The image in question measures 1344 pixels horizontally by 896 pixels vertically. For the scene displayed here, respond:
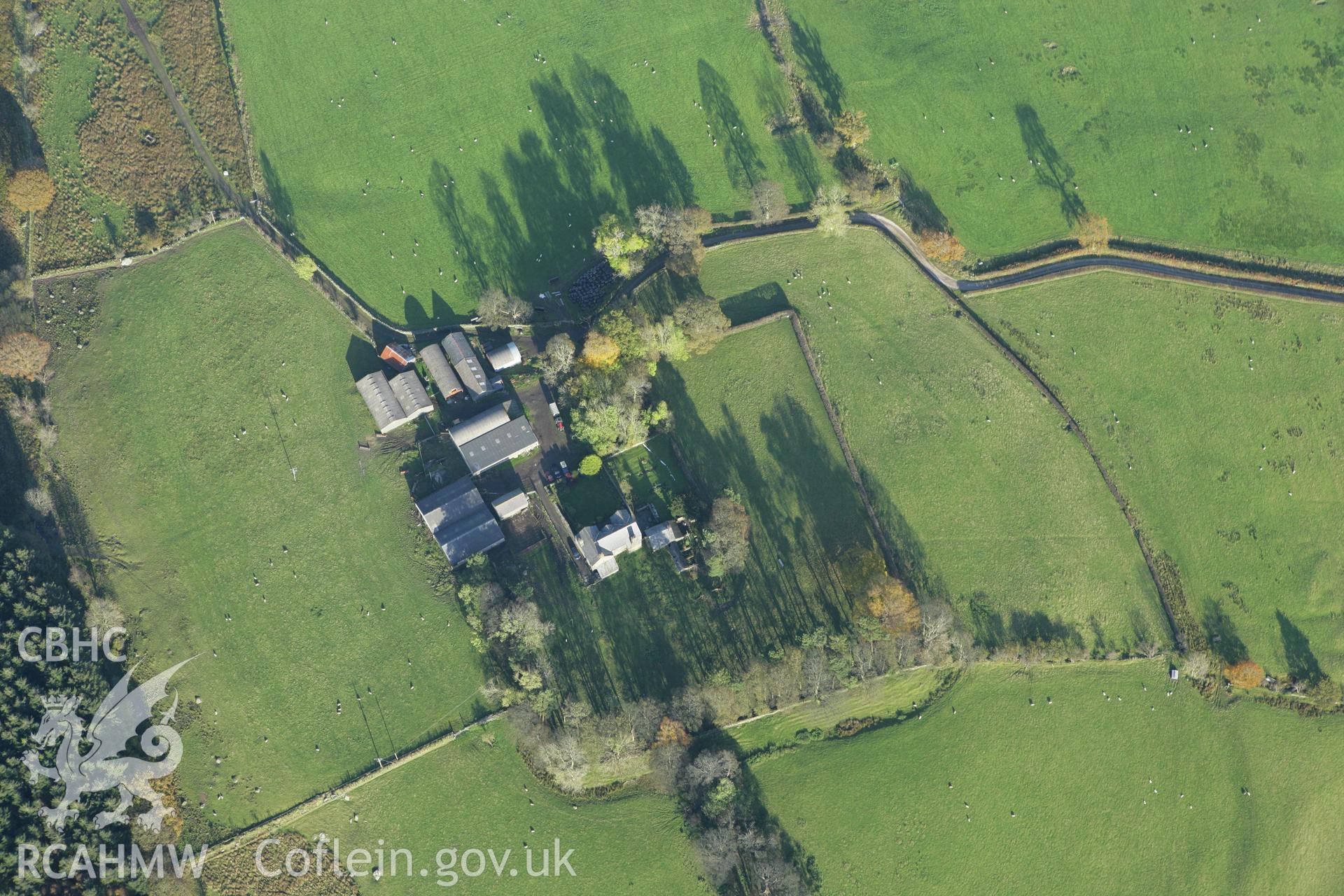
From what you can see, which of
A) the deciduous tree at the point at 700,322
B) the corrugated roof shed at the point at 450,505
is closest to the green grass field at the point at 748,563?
the deciduous tree at the point at 700,322

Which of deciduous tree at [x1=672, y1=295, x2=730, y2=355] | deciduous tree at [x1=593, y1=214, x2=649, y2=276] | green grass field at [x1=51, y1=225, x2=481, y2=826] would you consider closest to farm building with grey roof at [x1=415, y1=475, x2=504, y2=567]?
green grass field at [x1=51, y1=225, x2=481, y2=826]

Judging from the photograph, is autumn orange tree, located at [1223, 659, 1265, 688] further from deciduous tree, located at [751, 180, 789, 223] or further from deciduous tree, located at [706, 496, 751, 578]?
deciduous tree, located at [751, 180, 789, 223]

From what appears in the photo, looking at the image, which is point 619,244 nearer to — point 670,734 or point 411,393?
point 411,393

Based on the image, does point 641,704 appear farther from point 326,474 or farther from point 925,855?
point 326,474

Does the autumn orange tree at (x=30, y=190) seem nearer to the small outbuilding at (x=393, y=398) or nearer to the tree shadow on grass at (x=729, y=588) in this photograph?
the small outbuilding at (x=393, y=398)

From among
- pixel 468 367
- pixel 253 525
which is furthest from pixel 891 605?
pixel 253 525

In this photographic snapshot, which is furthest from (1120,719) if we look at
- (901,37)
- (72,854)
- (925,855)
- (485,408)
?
(72,854)
